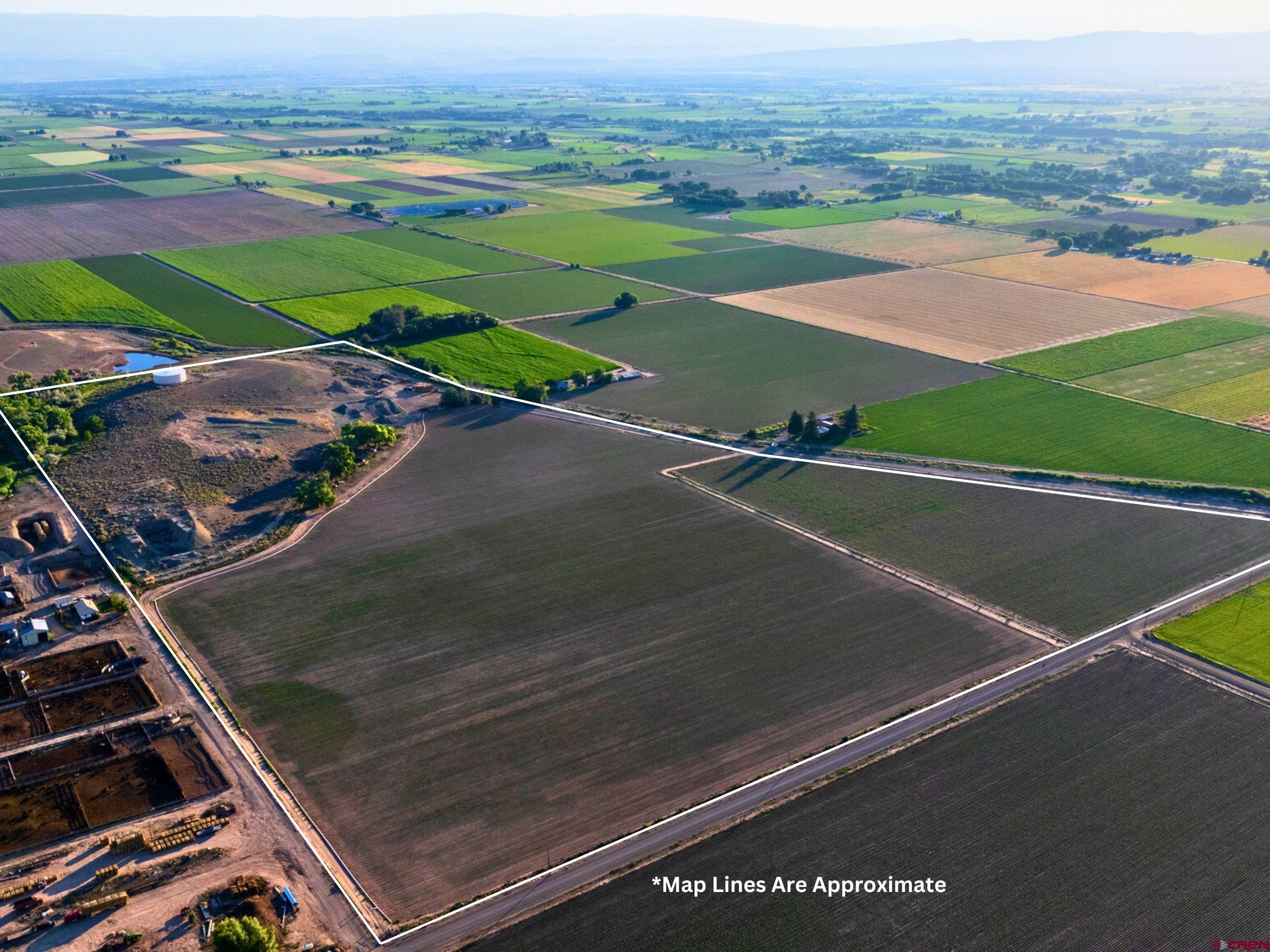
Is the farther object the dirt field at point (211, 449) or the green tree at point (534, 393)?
the green tree at point (534, 393)

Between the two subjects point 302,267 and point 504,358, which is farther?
point 302,267

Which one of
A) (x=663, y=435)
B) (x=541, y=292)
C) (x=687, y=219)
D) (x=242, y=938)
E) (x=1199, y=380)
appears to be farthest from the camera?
(x=687, y=219)

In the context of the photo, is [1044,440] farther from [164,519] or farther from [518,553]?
[164,519]

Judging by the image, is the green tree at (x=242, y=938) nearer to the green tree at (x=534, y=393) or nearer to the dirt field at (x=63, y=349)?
the green tree at (x=534, y=393)

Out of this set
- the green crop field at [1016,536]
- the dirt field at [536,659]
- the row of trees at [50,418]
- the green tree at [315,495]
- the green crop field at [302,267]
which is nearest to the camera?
the dirt field at [536,659]

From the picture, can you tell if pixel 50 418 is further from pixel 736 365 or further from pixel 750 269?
pixel 750 269

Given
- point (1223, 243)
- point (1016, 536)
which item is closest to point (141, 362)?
point (1016, 536)

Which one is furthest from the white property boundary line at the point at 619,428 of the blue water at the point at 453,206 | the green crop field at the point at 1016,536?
the blue water at the point at 453,206
